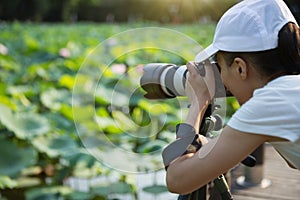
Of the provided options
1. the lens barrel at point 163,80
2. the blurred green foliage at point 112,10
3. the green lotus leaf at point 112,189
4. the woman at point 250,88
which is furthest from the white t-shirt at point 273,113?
the blurred green foliage at point 112,10

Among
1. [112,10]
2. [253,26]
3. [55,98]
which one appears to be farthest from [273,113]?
[112,10]

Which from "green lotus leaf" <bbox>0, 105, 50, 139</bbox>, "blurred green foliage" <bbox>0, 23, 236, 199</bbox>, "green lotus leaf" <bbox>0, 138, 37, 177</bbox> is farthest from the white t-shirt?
"green lotus leaf" <bbox>0, 105, 50, 139</bbox>

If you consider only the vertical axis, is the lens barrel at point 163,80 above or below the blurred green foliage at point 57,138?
above

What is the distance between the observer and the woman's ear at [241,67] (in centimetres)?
84

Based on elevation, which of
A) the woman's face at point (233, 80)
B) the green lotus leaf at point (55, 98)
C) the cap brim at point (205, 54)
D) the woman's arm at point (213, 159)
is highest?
the cap brim at point (205, 54)

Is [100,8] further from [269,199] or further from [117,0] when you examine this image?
[269,199]

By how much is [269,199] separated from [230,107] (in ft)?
3.06

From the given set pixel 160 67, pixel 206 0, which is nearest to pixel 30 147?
pixel 160 67

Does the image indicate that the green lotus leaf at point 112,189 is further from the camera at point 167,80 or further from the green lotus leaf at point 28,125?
the camera at point 167,80

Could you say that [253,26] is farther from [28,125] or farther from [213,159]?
[28,125]

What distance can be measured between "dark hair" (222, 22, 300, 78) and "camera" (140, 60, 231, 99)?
0.04 metres

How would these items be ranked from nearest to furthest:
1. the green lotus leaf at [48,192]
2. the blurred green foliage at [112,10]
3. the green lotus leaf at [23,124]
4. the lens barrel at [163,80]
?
1. the lens barrel at [163,80]
2. the green lotus leaf at [48,192]
3. the green lotus leaf at [23,124]
4. the blurred green foliage at [112,10]

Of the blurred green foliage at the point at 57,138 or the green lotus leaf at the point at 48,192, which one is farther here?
the green lotus leaf at the point at 48,192

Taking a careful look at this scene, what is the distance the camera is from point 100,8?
89.1 ft
